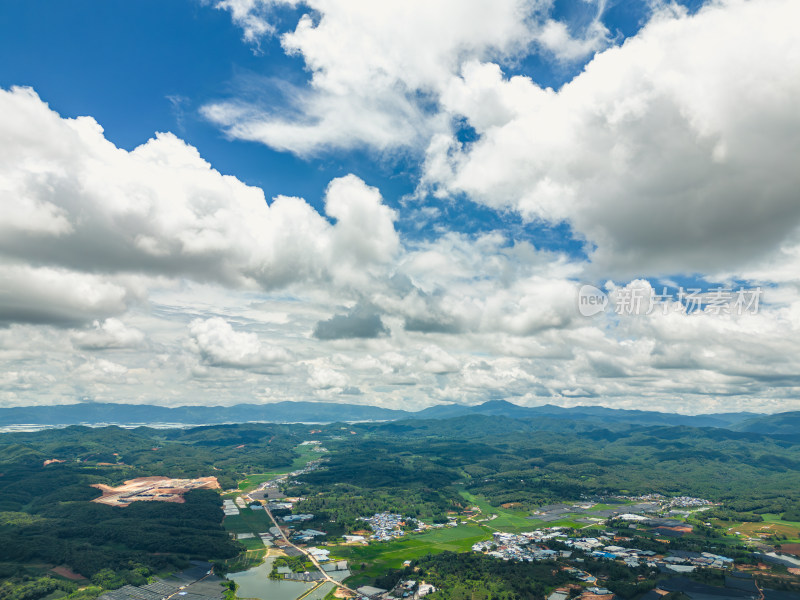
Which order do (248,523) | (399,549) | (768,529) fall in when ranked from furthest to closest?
(248,523)
(768,529)
(399,549)

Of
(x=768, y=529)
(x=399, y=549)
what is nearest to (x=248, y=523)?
(x=399, y=549)

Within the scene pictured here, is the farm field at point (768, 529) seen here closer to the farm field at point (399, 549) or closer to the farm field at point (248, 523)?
the farm field at point (399, 549)

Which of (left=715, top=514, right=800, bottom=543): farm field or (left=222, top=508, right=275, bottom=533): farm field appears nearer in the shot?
(left=715, top=514, right=800, bottom=543): farm field

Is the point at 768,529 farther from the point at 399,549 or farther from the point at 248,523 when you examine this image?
the point at 248,523

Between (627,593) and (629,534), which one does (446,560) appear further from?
(629,534)

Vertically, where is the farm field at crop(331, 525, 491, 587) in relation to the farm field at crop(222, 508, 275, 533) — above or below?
above

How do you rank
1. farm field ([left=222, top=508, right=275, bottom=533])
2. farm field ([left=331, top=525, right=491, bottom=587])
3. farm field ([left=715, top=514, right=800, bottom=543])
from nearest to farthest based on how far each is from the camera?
farm field ([left=331, top=525, right=491, bottom=587]) → farm field ([left=715, top=514, right=800, bottom=543]) → farm field ([left=222, top=508, right=275, bottom=533])

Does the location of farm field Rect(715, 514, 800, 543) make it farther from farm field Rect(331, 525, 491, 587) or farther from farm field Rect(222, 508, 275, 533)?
farm field Rect(222, 508, 275, 533)

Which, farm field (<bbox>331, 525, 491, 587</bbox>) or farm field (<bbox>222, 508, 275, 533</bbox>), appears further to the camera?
farm field (<bbox>222, 508, 275, 533</bbox>)

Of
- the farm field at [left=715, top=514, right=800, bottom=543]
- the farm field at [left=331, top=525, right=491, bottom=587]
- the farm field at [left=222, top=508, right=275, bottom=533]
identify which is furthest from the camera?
the farm field at [left=222, top=508, right=275, bottom=533]

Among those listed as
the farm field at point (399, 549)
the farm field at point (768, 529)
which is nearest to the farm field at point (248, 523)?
the farm field at point (399, 549)

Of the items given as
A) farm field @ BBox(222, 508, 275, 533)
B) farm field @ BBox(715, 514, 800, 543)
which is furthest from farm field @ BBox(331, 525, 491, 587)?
farm field @ BBox(715, 514, 800, 543)
